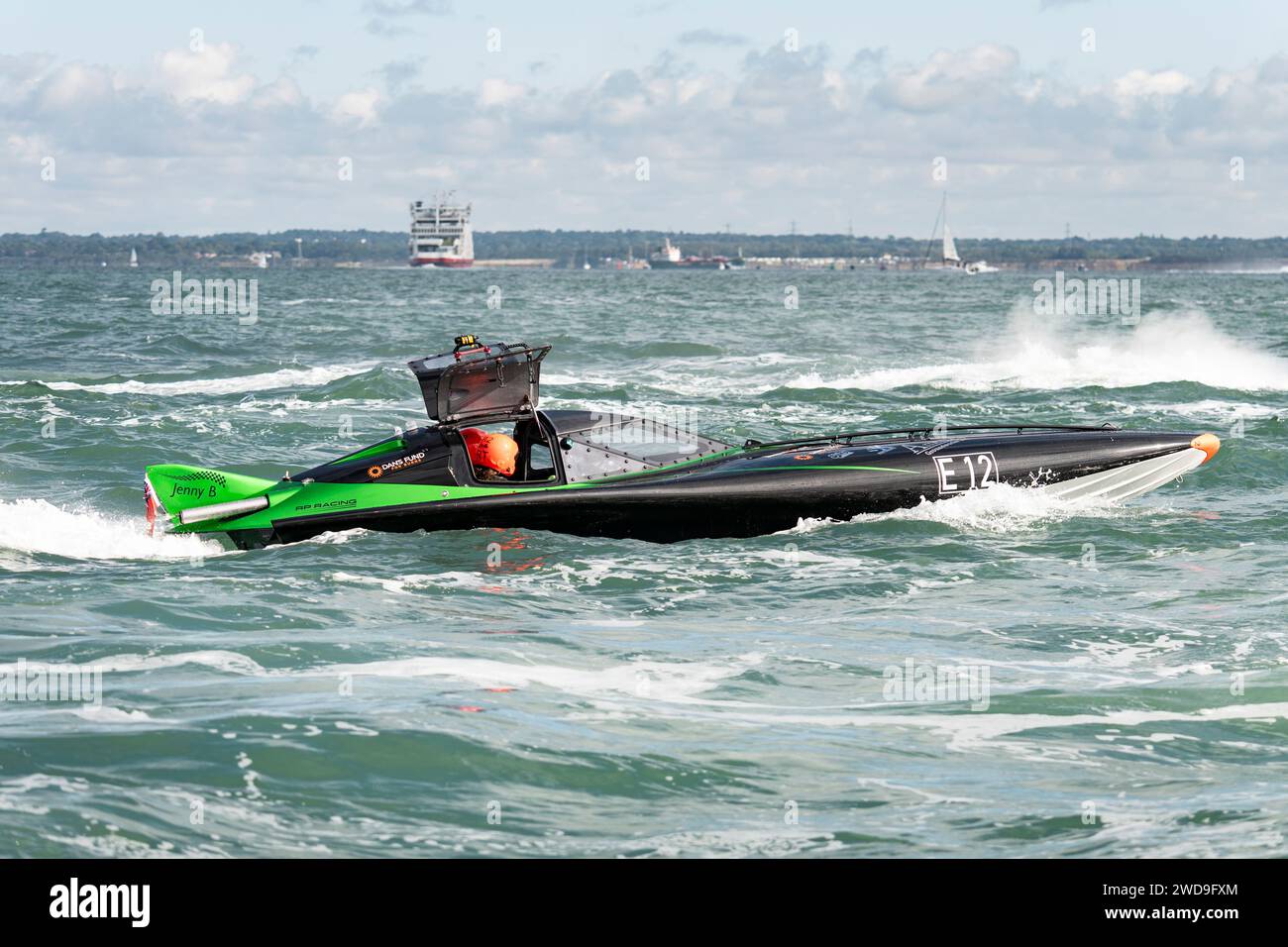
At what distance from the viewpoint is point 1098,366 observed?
33000 millimetres

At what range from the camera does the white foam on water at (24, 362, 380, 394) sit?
28.6 metres

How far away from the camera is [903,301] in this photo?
7575cm

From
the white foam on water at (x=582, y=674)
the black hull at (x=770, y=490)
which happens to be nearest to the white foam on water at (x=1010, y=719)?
the white foam on water at (x=582, y=674)

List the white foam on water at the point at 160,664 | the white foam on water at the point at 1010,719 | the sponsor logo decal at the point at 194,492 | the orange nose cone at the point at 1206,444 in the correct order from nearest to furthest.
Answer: the white foam on water at the point at 1010,719 < the white foam on water at the point at 160,664 < the sponsor logo decal at the point at 194,492 < the orange nose cone at the point at 1206,444

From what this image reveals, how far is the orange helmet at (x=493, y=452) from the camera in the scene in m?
13.5

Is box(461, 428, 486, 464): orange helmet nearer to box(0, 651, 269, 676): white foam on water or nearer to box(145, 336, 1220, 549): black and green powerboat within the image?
box(145, 336, 1220, 549): black and green powerboat

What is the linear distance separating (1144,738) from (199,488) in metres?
8.62

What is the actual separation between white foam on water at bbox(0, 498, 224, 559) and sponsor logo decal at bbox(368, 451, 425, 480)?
1.51 meters

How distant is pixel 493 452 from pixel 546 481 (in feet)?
1.93

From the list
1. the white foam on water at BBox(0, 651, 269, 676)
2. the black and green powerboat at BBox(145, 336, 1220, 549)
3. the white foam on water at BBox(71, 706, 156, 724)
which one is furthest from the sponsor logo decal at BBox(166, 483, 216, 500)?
the white foam on water at BBox(71, 706, 156, 724)

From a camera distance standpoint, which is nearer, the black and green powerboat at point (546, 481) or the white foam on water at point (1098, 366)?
the black and green powerboat at point (546, 481)

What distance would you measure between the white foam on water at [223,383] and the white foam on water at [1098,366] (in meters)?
10.2

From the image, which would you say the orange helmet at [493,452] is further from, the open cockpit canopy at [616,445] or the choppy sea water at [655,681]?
the choppy sea water at [655,681]

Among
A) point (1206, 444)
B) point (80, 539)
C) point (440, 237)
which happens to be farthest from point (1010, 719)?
point (440, 237)
